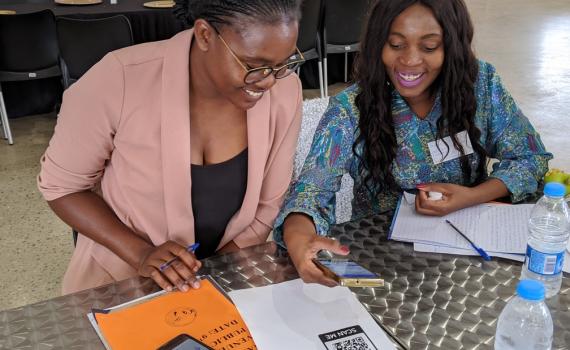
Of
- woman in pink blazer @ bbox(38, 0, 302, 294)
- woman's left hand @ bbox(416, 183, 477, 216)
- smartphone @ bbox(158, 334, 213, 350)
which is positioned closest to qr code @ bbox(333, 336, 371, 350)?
smartphone @ bbox(158, 334, 213, 350)

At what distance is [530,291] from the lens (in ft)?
2.87

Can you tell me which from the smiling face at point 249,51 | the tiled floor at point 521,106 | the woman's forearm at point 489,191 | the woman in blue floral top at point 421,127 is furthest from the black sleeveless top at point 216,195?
the tiled floor at point 521,106

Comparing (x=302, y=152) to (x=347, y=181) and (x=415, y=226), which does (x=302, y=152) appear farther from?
(x=415, y=226)

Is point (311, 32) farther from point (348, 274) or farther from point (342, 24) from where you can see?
point (348, 274)

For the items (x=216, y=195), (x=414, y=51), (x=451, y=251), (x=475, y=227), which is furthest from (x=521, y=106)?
(x=216, y=195)

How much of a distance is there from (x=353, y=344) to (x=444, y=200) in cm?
55

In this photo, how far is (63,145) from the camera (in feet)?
4.48

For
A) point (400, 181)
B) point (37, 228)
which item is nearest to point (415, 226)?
point (400, 181)

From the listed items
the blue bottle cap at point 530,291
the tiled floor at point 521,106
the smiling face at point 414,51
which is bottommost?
the tiled floor at point 521,106

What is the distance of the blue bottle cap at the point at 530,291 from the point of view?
87 cm

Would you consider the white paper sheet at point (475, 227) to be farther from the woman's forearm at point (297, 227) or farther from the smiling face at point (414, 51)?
the smiling face at point (414, 51)

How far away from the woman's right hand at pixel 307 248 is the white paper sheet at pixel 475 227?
21 centimetres

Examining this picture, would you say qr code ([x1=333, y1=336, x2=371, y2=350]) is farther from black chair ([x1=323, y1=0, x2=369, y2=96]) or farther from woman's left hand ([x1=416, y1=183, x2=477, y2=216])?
black chair ([x1=323, y1=0, x2=369, y2=96])

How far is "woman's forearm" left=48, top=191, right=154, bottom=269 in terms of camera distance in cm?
138
